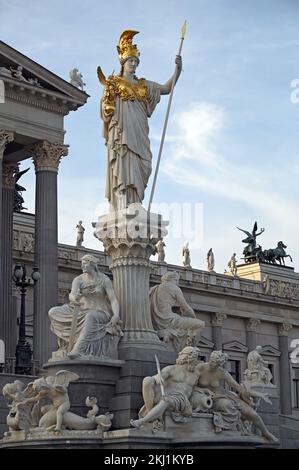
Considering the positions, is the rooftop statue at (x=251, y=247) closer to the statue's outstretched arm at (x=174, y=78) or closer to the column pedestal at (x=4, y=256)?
the column pedestal at (x=4, y=256)

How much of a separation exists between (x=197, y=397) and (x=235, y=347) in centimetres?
6045

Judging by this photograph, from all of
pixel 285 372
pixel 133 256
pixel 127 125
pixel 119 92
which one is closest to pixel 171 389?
pixel 133 256

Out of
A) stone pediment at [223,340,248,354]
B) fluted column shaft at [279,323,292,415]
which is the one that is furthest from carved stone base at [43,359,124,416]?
stone pediment at [223,340,248,354]

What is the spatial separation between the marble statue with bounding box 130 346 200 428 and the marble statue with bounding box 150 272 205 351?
1740 mm

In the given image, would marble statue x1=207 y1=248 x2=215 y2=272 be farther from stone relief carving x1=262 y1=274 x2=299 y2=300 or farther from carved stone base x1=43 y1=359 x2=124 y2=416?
carved stone base x1=43 y1=359 x2=124 y2=416

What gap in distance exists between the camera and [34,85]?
47.1 meters

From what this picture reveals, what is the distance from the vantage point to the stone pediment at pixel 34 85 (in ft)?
151

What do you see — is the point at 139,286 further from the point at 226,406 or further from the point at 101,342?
the point at 226,406

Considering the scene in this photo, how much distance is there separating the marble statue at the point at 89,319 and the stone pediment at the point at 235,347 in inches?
2307

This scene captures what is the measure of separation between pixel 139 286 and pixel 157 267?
49532mm

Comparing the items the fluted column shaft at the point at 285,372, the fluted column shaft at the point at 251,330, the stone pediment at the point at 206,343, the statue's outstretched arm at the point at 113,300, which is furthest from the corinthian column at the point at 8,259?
the fluted column shaft at the point at 251,330

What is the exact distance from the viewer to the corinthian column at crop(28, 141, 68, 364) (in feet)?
146

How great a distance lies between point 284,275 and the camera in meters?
85.2
